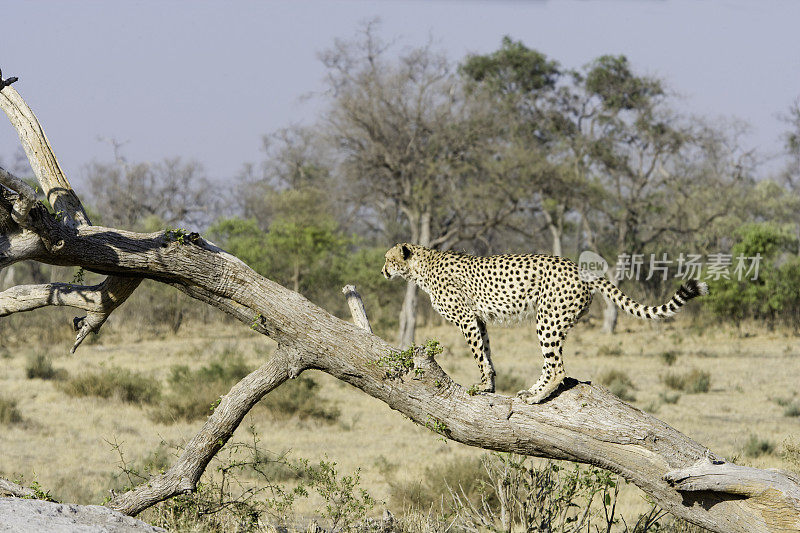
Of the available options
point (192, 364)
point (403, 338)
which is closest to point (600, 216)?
point (403, 338)

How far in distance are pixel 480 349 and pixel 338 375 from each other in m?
0.95

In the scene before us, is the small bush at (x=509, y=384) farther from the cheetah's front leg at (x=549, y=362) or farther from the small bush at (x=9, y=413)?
the cheetah's front leg at (x=549, y=362)

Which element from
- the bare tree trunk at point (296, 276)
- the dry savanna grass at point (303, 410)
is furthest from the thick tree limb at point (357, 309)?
the bare tree trunk at point (296, 276)

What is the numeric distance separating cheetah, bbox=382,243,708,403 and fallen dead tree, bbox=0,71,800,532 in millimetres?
279

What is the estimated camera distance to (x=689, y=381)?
1617cm

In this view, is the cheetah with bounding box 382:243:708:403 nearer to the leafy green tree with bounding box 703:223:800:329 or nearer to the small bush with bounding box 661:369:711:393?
the small bush with bounding box 661:369:711:393

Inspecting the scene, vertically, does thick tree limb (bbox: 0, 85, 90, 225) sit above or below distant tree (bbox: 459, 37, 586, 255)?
below

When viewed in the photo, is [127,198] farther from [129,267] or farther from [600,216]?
[129,267]

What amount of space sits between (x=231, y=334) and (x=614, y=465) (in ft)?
67.5

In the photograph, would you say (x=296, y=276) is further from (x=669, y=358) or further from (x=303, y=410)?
(x=303, y=410)

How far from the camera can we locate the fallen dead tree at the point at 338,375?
445cm

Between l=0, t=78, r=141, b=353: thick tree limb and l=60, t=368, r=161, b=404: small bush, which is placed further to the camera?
l=60, t=368, r=161, b=404: small bush

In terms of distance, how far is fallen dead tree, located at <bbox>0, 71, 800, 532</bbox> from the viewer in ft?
14.6

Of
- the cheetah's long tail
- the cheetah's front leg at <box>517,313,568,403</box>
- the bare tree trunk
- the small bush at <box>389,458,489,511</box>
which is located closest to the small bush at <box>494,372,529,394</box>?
the small bush at <box>389,458,489,511</box>
